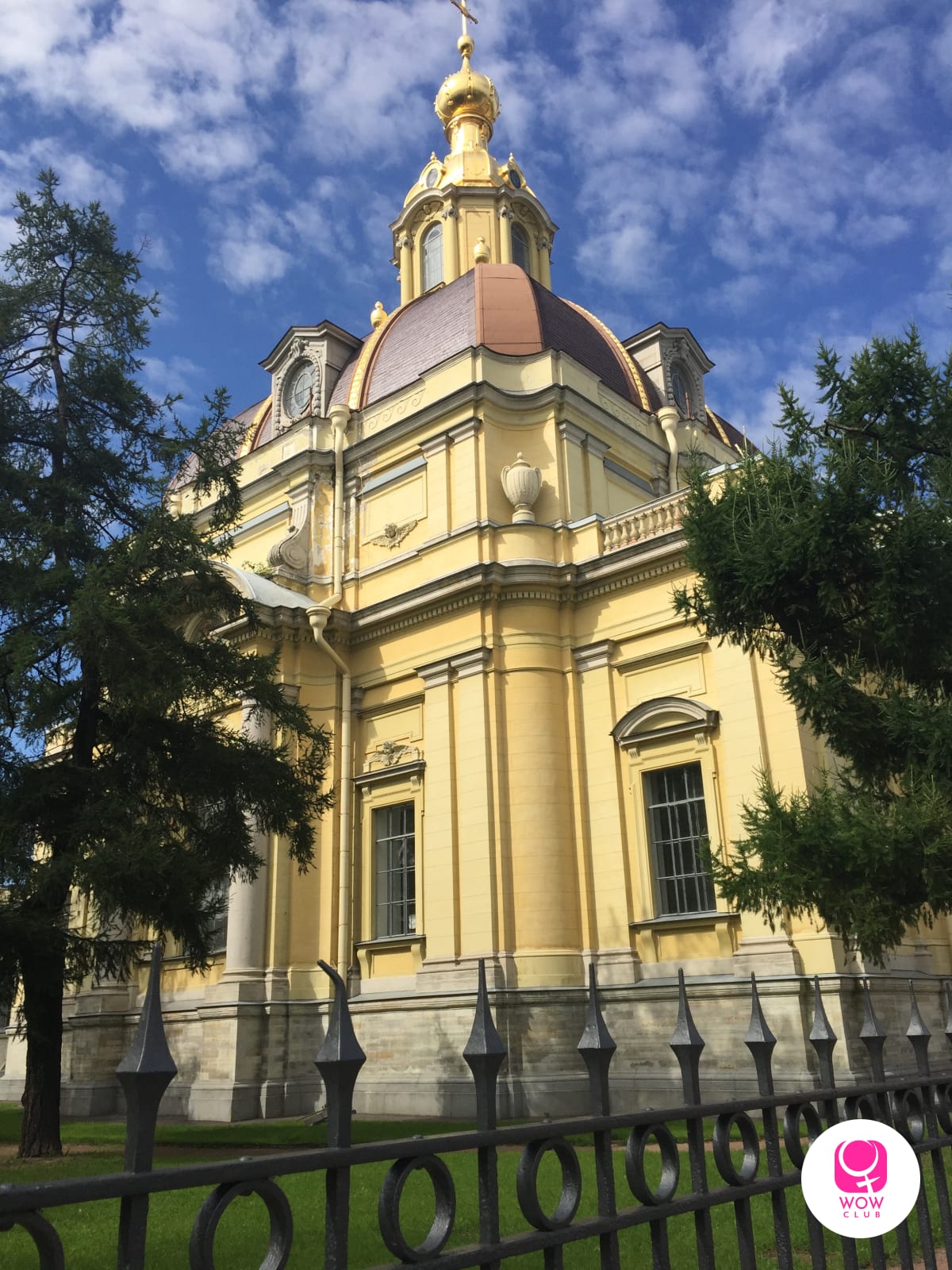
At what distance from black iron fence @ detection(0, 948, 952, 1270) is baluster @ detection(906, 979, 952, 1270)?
0.05 ft

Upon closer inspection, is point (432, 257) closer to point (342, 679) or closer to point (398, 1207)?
point (342, 679)

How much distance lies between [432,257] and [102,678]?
2078 centimetres

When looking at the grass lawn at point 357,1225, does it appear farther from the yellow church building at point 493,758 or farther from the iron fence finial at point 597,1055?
the yellow church building at point 493,758

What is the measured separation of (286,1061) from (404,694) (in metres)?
6.52

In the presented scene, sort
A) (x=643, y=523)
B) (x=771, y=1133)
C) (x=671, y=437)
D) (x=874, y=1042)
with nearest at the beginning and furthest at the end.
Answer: (x=771, y=1133)
(x=874, y=1042)
(x=643, y=523)
(x=671, y=437)

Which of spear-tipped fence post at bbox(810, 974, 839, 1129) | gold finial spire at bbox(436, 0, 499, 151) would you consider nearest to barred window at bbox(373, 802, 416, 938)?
spear-tipped fence post at bbox(810, 974, 839, 1129)

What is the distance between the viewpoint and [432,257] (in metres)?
29.6

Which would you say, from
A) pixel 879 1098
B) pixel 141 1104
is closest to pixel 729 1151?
pixel 879 1098

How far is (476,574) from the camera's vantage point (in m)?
17.8

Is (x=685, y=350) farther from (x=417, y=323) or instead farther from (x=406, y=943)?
(x=406, y=943)

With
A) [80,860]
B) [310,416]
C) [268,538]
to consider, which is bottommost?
[80,860]

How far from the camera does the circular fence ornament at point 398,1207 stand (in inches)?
84.5

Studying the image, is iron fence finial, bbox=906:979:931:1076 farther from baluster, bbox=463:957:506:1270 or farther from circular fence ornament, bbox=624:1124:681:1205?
baluster, bbox=463:957:506:1270

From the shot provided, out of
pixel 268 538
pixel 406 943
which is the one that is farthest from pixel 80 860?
pixel 268 538
